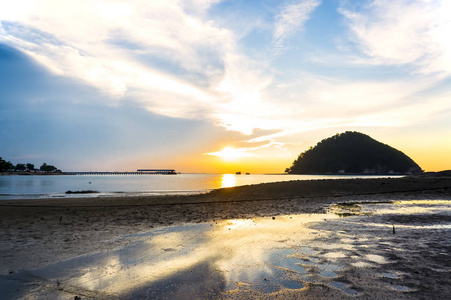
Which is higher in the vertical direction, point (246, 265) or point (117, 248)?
point (246, 265)

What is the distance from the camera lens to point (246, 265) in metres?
7.09

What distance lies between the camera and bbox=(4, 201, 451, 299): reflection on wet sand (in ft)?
18.0

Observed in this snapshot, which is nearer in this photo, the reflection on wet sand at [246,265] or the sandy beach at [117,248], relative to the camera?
the sandy beach at [117,248]

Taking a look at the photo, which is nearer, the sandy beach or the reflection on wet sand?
→ the sandy beach

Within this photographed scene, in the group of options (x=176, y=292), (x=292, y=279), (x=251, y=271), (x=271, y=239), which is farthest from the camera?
(x=271, y=239)

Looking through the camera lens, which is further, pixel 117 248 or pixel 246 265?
pixel 117 248

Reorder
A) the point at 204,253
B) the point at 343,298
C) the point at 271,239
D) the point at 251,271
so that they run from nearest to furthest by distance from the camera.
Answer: the point at 343,298, the point at 251,271, the point at 204,253, the point at 271,239

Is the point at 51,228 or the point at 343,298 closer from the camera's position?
the point at 343,298

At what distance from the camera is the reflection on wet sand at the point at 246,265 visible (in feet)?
18.0

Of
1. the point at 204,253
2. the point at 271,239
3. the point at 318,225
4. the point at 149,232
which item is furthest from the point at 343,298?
the point at 149,232

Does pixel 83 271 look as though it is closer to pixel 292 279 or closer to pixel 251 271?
pixel 251 271

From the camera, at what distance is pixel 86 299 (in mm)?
5145

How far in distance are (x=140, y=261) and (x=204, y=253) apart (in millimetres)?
1999

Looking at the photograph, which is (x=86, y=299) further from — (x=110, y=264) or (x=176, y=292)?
(x=110, y=264)
